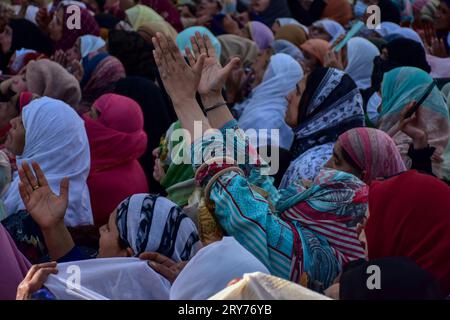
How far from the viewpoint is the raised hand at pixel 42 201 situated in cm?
322

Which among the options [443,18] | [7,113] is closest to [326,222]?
[7,113]

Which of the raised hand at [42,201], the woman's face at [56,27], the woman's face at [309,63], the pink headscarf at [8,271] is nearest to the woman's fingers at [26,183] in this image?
the raised hand at [42,201]

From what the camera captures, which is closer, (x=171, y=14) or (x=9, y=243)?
(x=9, y=243)

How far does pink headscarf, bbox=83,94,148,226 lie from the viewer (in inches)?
179

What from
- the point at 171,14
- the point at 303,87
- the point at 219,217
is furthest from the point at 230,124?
the point at 171,14

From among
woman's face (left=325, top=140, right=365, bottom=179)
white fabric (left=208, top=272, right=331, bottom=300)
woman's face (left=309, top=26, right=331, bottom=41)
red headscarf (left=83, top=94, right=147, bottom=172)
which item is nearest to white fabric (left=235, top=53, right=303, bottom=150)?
red headscarf (left=83, top=94, right=147, bottom=172)

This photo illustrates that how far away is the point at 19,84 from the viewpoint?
5.48 meters

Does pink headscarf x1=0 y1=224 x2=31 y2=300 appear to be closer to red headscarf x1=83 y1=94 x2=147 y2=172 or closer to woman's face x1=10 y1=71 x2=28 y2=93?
red headscarf x1=83 y1=94 x2=147 y2=172

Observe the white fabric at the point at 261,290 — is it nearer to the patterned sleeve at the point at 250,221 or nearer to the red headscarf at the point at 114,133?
the patterned sleeve at the point at 250,221

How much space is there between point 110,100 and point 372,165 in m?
1.83

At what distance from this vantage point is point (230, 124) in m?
3.09

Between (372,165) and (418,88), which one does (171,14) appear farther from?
(372,165)

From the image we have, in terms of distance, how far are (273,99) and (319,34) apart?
115 inches

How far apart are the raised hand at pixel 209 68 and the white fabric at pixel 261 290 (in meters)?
1.33
